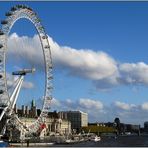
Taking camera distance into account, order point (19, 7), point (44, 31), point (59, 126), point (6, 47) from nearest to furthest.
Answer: point (6, 47) → point (19, 7) → point (44, 31) → point (59, 126)

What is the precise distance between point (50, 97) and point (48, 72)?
403 centimetres

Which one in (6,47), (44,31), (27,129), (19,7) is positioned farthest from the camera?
(27,129)

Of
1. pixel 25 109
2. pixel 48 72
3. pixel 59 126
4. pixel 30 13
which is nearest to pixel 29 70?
pixel 48 72

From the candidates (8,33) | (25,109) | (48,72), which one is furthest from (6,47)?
(25,109)

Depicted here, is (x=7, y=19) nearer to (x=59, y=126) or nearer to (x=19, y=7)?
(x=19, y=7)

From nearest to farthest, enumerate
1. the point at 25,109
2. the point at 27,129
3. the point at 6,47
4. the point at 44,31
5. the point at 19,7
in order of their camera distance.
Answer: the point at 6,47
the point at 19,7
the point at 44,31
the point at 27,129
the point at 25,109

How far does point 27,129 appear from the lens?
82.1m

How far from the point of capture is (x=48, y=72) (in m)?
76.2

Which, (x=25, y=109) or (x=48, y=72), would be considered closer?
(x=48, y=72)

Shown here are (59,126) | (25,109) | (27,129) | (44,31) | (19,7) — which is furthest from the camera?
(59,126)

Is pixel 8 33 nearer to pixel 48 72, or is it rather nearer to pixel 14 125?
pixel 48 72

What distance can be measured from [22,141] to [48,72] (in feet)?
39.3

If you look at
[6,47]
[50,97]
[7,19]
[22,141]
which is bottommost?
[22,141]

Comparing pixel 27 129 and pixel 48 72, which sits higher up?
pixel 48 72
